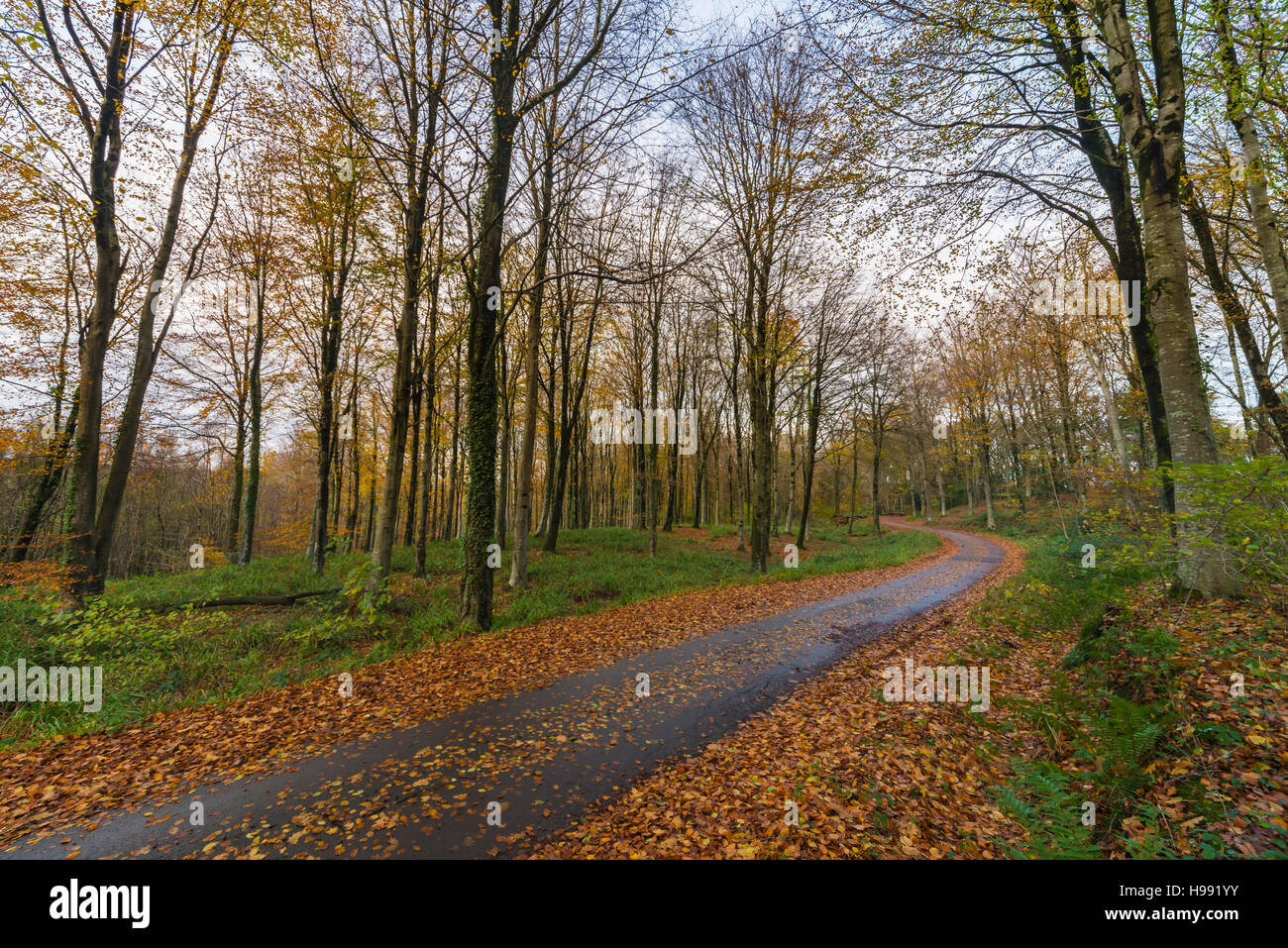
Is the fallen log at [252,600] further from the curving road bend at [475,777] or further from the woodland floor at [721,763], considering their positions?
the curving road bend at [475,777]

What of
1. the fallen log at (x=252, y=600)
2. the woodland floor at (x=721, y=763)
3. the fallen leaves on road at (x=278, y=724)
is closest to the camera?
the woodland floor at (x=721, y=763)

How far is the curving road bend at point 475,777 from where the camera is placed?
3.27 meters

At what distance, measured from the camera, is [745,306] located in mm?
16328

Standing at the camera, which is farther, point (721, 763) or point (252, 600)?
point (252, 600)

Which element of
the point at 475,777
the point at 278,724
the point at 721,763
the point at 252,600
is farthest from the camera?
the point at 252,600

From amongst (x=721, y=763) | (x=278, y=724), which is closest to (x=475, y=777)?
(x=721, y=763)

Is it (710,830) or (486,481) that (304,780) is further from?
(486,481)

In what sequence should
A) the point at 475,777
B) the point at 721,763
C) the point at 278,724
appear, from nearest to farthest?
the point at 475,777
the point at 721,763
the point at 278,724

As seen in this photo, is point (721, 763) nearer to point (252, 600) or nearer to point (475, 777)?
point (475, 777)

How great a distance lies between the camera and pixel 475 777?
409 centimetres

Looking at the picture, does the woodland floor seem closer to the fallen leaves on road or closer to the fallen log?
the fallen leaves on road

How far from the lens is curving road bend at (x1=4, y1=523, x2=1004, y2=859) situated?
3.27 meters

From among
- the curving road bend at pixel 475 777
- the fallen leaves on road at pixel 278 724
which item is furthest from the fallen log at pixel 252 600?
the curving road bend at pixel 475 777

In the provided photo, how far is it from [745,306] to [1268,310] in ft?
46.4
